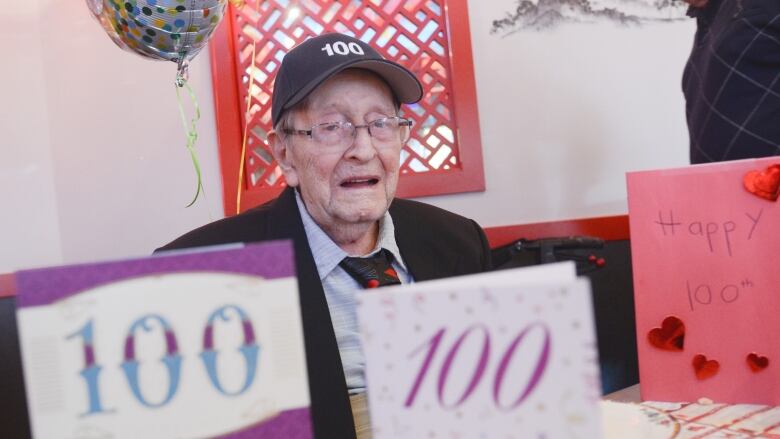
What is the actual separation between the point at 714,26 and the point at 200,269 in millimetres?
1341

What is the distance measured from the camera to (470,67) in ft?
8.29

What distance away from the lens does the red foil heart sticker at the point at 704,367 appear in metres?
1.15

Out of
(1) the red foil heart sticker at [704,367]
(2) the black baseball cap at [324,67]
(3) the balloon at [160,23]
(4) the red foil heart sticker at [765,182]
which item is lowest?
(1) the red foil heart sticker at [704,367]

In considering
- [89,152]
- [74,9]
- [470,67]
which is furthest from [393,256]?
[74,9]

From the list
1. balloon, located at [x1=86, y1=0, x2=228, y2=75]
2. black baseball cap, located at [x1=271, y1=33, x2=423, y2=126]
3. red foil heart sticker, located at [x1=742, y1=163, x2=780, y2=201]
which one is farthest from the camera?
balloon, located at [x1=86, y1=0, x2=228, y2=75]

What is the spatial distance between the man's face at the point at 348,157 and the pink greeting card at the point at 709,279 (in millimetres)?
530

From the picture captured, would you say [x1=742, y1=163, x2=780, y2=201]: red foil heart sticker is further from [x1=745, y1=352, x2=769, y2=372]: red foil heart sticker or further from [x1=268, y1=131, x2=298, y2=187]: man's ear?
[x1=268, y1=131, x2=298, y2=187]: man's ear

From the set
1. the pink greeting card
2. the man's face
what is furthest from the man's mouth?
the pink greeting card

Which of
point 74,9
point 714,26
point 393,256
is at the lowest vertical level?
point 393,256

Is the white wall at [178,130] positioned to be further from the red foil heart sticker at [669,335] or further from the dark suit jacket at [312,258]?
the red foil heart sticker at [669,335]

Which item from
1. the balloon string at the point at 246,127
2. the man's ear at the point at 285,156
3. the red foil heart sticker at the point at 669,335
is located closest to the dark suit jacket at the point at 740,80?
the red foil heart sticker at the point at 669,335

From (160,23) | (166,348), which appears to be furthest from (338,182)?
(166,348)

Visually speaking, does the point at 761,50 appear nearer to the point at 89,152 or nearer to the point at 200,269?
the point at 200,269

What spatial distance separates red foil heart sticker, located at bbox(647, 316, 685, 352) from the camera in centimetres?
116
